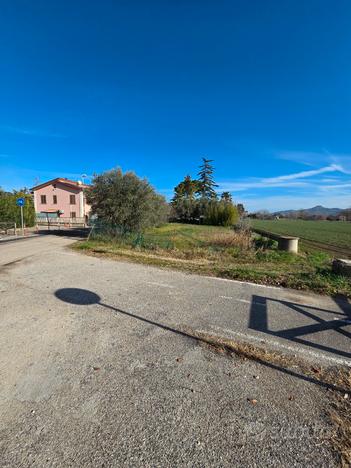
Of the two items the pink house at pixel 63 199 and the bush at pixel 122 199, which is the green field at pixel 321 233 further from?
the pink house at pixel 63 199

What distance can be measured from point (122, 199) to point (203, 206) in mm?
32903

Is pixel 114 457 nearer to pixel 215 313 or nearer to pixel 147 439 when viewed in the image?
pixel 147 439

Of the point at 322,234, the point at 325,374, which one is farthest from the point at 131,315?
the point at 322,234

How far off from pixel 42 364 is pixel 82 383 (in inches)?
26.0

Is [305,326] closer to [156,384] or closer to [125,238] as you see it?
[156,384]

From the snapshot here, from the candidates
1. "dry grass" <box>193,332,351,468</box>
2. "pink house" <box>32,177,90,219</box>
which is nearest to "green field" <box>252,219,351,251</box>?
"dry grass" <box>193,332,351,468</box>

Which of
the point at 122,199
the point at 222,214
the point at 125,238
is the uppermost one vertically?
the point at 122,199

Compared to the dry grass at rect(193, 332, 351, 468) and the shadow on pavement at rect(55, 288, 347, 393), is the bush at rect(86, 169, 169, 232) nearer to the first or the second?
the shadow on pavement at rect(55, 288, 347, 393)

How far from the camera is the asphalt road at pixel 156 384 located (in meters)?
1.68

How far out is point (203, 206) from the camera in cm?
4603

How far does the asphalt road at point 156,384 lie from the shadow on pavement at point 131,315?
0.14 feet

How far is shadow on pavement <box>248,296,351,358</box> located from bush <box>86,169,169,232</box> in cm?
1112

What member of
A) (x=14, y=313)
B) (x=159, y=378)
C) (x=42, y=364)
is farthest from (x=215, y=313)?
(x=14, y=313)

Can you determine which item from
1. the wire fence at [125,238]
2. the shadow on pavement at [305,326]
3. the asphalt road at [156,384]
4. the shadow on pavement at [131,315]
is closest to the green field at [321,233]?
the wire fence at [125,238]
